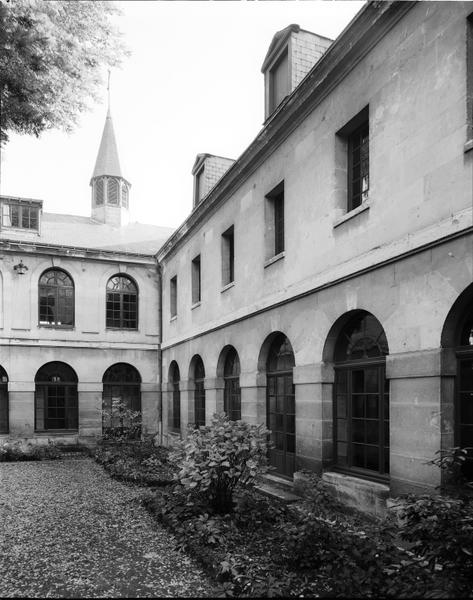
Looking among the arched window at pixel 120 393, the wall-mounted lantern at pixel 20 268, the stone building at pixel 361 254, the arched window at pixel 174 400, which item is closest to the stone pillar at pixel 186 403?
the arched window at pixel 174 400

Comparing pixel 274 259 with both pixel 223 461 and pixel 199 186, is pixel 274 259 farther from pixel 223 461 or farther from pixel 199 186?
pixel 199 186

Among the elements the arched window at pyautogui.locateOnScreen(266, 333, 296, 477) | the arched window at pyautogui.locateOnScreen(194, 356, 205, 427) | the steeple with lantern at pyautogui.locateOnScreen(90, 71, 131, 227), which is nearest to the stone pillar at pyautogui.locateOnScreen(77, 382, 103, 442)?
the arched window at pyautogui.locateOnScreen(194, 356, 205, 427)

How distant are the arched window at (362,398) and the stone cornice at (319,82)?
153 inches

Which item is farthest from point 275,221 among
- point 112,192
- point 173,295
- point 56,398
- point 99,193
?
point 99,193

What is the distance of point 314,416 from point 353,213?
3428 mm

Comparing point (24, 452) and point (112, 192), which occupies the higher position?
point (112, 192)

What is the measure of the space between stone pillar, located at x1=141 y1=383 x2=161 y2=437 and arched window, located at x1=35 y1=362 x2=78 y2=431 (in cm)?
241

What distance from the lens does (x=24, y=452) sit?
15.5 m

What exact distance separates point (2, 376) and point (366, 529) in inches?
617

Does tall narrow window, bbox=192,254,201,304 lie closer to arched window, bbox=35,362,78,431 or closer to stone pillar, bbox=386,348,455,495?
arched window, bbox=35,362,78,431

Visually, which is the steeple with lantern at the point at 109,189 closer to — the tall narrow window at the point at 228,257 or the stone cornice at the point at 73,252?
the stone cornice at the point at 73,252

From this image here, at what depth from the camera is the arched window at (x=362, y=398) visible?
7371 mm

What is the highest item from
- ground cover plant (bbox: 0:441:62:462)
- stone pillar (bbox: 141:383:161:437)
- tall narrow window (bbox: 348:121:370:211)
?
tall narrow window (bbox: 348:121:370:211)

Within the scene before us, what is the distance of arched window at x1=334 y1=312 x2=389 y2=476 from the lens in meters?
7.37
